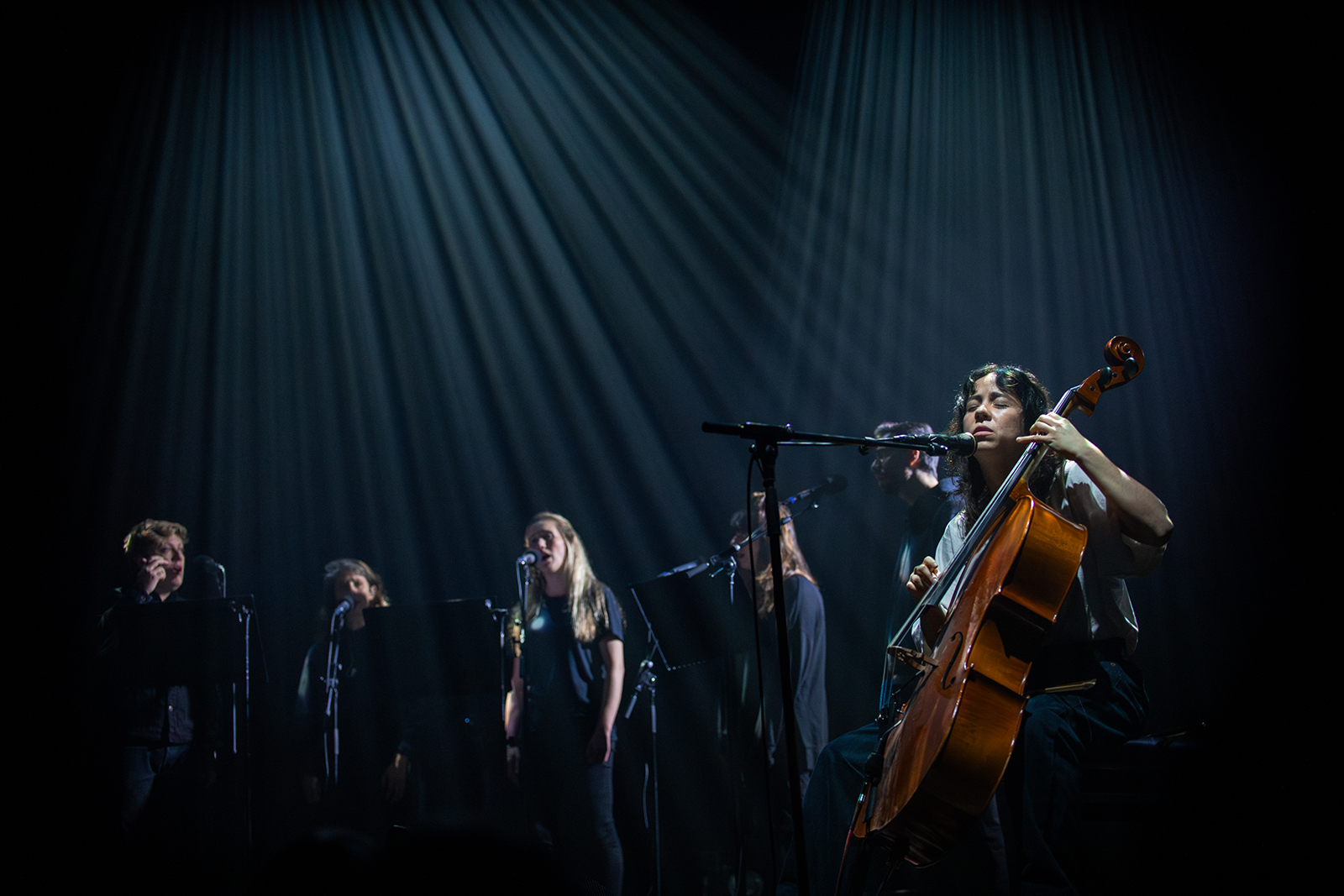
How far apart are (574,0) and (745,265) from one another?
7.55 feet


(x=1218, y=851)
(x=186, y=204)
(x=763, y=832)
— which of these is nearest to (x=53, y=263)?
(x=186, y=204)

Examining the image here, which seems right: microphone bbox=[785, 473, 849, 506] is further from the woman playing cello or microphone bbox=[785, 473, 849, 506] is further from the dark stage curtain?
the woman playing cello

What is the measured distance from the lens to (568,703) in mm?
4820

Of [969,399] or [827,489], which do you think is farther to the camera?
[827,489]

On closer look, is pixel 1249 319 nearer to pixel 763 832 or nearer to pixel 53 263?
pixel 763 832

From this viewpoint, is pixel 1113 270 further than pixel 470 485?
No

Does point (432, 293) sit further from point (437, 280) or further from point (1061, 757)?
point (1061, 757)

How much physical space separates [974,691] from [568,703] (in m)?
3.15

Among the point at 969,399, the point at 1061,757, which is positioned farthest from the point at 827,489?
the point at 1061,757

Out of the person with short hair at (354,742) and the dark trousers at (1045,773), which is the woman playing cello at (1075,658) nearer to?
the dark trousers at (1045,773)

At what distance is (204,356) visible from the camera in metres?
7.30

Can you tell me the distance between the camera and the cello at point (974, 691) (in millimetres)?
2045

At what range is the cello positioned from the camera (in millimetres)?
2045

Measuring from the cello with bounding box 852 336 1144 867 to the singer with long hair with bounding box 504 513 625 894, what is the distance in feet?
8.08
